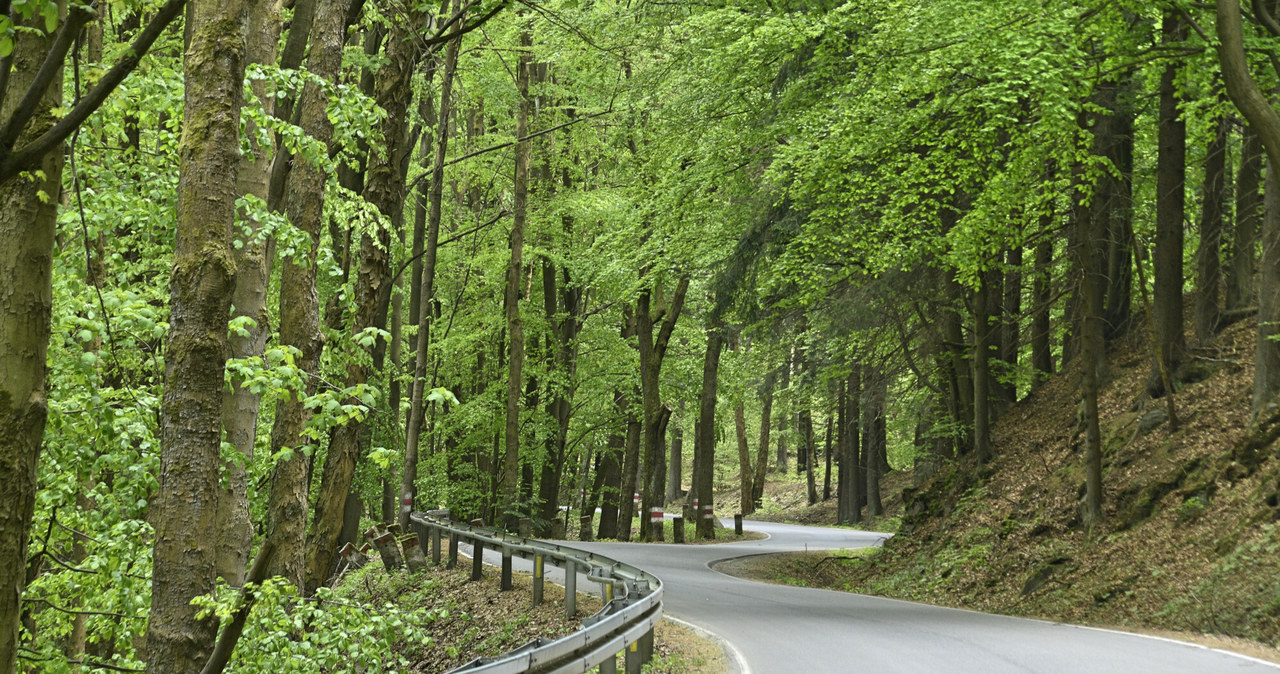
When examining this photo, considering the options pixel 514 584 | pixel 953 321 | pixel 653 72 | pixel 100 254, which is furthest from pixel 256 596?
pixel 953 321

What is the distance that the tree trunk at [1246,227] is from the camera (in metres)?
18.5

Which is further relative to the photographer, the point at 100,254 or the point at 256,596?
the point at 100,254

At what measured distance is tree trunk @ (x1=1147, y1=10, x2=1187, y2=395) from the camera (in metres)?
18.4

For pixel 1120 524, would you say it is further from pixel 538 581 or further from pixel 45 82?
pixel 45 82

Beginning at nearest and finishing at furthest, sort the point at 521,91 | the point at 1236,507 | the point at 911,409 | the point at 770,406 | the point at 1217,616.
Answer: the point at 1217,616, the point at 1236,507, the point at 521,91, the point at 911,409, the point at 770,406

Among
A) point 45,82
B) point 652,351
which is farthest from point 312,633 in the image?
point 652,351

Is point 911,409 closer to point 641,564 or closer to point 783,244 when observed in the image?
point 783,244

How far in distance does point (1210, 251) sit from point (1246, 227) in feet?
3.40

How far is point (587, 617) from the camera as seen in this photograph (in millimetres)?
8102

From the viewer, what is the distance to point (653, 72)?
76.1ft

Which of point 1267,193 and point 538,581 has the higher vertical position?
point 1267,193

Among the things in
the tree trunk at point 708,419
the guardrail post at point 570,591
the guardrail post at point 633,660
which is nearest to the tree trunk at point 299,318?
the guardrail post at point 633,660

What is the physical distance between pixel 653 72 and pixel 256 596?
20486 mm

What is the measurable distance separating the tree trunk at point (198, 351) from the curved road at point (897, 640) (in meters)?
5.80
